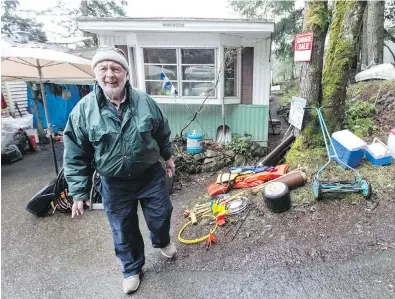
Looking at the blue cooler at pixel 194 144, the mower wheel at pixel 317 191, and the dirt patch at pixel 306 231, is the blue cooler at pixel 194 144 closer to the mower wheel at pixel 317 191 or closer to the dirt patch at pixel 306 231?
the dirt patch at pixel 306 231

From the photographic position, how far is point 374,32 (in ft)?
31.6

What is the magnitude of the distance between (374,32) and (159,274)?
1168cm

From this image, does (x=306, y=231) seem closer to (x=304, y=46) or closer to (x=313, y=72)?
(x=313, y=72)

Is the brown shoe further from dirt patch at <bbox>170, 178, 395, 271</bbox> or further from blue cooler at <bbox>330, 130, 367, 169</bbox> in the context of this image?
blue cooler at <bbox>330, 130, 367, 169</bbox>

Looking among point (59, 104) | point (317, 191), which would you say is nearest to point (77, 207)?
point (317, 191)

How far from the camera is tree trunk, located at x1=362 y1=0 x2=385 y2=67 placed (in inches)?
376

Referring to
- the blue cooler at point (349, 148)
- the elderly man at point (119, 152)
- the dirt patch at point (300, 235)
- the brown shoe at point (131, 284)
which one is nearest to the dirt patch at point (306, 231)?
the dirt patch at point (300, 235)

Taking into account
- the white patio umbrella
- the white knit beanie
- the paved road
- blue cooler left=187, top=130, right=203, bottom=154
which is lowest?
the paved road

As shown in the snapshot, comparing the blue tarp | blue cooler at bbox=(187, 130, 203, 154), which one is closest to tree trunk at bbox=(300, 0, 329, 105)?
blue cooler at bbox=(187, 130, 203, 154)

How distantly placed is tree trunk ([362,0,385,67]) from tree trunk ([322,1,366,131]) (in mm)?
7038

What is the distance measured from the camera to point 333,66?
169 inches

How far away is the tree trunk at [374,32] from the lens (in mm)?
9562

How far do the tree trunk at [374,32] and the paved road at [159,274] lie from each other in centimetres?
1028

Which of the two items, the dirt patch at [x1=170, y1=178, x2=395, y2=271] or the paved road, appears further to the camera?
the dirt patch at [x1=170, y1=178, x2=395, y2=271]
